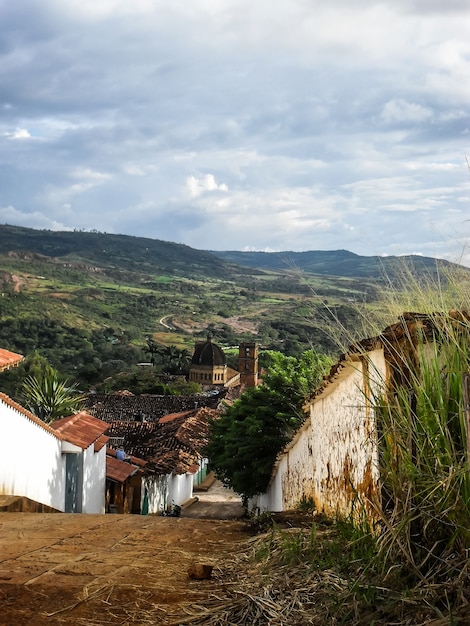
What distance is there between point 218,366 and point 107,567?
255 feet

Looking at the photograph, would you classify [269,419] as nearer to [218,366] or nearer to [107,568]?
[107,568]

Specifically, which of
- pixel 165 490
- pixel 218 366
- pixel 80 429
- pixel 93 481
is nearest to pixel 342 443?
pixel 80 429

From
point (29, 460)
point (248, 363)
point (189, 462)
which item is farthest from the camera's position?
point (248, 363)

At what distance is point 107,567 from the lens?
14.3 feet

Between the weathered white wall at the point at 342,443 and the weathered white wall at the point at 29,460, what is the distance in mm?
5239

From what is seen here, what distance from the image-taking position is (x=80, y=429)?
17.3 meters

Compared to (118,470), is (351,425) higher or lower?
higher

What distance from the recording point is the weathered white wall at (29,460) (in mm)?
11977

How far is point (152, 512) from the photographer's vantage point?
25906 millimetres

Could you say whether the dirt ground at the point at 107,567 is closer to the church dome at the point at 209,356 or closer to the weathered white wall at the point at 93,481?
the weathered white wall at the point at 93,481

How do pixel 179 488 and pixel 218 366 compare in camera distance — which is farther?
pixel 218 366

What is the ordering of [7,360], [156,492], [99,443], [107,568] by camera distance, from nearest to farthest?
[107,568] < [7,360] < [99,443] < [156,492]

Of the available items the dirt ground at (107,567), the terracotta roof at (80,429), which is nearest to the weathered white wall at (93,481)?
the terracotta roof at (80,429)

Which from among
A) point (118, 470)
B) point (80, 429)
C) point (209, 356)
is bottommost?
point (118, 470)
